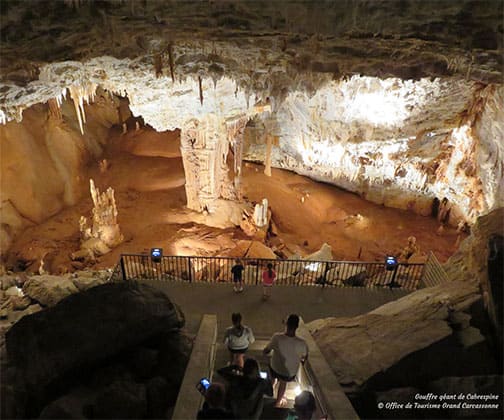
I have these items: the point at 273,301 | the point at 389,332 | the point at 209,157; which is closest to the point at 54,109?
the point at 209,157

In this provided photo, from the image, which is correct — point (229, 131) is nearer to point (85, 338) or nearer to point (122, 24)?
point (122, 24)

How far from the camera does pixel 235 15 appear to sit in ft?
18.4

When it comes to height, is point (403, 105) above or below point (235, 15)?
below

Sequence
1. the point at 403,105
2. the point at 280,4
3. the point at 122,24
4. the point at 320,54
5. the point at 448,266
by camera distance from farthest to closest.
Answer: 1. the point at 403,105
2. the point at 448,266
3. the point at 320,54
4. the point at 122,24
5. the point at 280,4

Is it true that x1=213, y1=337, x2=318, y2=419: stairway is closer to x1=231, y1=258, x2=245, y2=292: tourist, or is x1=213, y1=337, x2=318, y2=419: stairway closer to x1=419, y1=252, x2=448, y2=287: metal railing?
x1=231, y1=258, x2=245, y2=292: tourist

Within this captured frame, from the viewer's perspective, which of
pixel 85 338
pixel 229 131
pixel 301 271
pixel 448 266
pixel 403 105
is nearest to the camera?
pixel 85 338

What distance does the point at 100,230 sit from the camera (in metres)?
14.5

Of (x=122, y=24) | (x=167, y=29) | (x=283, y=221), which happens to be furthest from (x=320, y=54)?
(x=283, y=221)

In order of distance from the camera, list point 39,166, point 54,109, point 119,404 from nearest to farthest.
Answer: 1. point 119,404
2. point 39,166
3. point 54,109

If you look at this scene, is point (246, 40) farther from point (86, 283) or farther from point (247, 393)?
point (86, 283)

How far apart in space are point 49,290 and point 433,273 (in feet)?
27.2

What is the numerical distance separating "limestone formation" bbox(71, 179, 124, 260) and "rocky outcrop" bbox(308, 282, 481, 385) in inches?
405

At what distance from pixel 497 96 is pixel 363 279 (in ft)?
18.7

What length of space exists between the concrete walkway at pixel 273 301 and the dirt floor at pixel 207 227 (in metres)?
5.00
